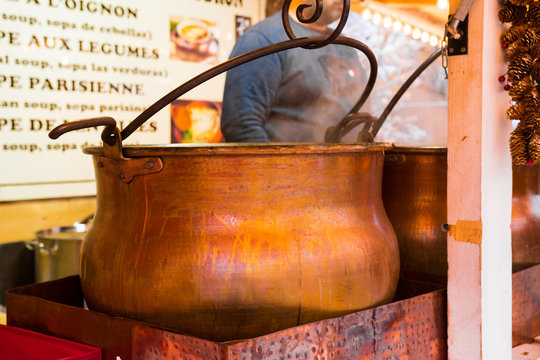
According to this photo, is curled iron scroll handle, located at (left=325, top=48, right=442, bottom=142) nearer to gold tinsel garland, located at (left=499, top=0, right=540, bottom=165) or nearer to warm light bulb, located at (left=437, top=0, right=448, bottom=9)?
gold tinsel garland, located at (left=499, top=0, right=540, bottom=165)

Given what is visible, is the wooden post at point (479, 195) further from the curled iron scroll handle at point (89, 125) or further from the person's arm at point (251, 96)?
the person's arm at point (251, 96)

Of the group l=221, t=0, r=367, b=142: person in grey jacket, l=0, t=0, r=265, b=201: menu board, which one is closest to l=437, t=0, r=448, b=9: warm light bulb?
l=221, t=0, r=367, b=142: person in grey jacket

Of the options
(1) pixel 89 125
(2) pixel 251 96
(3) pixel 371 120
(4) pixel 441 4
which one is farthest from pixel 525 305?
(4) pixel 441 4

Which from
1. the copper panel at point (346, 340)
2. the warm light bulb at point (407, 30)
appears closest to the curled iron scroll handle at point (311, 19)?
the copper panel at point (346, 340)

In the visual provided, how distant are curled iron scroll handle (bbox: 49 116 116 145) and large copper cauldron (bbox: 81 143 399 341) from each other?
0.02 meters

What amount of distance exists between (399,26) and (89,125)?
11.1 ft

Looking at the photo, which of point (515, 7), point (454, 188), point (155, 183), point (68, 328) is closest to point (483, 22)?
point (515, 7)

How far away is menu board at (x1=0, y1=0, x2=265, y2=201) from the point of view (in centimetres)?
274

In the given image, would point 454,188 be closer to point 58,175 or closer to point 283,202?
point 283,202

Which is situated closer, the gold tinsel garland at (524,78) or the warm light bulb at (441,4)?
the gold tinsel garland at (524,78)

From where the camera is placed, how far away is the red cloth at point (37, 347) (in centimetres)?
100

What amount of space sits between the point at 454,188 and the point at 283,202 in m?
0.35

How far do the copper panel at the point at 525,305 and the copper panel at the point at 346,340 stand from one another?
22cm

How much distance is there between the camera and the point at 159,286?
3.17 ft
